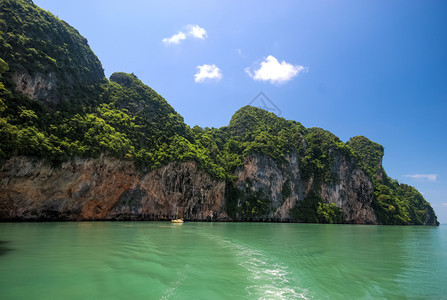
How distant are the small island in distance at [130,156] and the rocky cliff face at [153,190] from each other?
0.15 meters

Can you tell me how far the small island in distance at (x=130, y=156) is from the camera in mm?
26422

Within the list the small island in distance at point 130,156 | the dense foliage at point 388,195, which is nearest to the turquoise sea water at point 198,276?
the small island in distance at point 130,156

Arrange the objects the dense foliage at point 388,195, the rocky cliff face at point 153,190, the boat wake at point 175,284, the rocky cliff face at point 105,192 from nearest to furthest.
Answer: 1. the boat wake at point 175,284
2. the rocky cliff face at point 105,192
3. the rocky cliff face at point 153,190
4. the dense foliage at point 388,195

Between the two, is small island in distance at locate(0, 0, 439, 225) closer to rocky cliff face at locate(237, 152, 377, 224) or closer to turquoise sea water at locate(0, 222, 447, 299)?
rocky cliff face at locate(237, 152, 377, 224)

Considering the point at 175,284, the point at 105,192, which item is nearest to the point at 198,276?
the point at 175,284

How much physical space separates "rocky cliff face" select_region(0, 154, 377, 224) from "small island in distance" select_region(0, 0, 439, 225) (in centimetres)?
15

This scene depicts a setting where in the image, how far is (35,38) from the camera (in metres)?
33.4

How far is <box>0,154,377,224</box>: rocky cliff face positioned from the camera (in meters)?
25.7

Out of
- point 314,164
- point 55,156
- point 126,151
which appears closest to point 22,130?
point 55,156

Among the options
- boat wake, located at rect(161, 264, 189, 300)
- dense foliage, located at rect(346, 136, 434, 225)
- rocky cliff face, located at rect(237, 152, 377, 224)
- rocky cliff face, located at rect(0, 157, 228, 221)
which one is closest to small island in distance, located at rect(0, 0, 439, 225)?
rocky cliff face, located at rect(0, 157, 228, 221)

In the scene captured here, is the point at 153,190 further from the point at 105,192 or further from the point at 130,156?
the point at 105,192

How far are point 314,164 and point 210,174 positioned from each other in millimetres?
36560

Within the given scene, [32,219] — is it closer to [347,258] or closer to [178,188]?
[178,188]

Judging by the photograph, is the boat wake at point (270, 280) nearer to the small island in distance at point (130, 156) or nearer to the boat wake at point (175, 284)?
the boat wake at point (175, 284)
